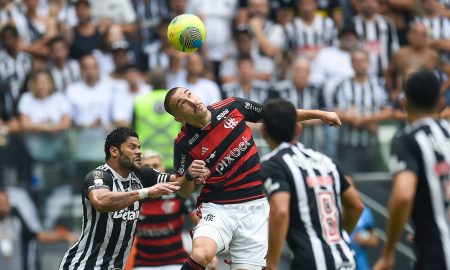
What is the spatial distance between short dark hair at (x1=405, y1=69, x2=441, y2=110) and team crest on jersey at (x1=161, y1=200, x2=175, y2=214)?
4790 millimetres

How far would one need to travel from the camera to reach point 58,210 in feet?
48.5

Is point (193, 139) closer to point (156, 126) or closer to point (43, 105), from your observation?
point (156, 126)

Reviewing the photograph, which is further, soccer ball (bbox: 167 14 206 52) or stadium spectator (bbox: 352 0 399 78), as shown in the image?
stadium spectator (bbox: 352 0 399 78)

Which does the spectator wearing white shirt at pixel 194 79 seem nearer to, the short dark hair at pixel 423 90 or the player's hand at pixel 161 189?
the player's hand at pixel 161 189

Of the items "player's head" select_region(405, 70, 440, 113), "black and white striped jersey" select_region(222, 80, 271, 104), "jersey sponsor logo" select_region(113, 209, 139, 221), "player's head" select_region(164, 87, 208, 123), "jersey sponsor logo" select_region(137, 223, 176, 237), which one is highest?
"player's head" select_region(405, 70, 440, 113)

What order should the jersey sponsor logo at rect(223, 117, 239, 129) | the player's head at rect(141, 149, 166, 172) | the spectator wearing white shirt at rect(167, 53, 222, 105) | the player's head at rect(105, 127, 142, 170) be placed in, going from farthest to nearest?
1. the spectator wearing white shirt at rect(167, 53, 222, 105)
2. the player's head at rect(141, 149, 166, 172)
3. the jersey sponsor logo at rect(223, 117, 239, 129)
4. the player's head at rect(105, 127, 142, 170)

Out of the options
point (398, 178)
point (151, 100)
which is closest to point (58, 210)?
point (151, 100)

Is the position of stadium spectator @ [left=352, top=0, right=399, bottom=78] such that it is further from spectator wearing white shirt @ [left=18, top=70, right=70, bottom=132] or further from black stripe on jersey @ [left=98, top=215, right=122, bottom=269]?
black stripe on jersey @ [left=98, top=215, right=122, bottom=269]

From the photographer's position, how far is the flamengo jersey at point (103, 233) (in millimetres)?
9141

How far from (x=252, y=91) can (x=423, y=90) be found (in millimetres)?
8403

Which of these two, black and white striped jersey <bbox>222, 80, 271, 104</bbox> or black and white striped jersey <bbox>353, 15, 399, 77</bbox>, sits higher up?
black and white striped jersey <bbox>353, 15, 399, 77</bbox>

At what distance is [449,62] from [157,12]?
4994 mm

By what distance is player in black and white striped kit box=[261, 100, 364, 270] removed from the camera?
825cm

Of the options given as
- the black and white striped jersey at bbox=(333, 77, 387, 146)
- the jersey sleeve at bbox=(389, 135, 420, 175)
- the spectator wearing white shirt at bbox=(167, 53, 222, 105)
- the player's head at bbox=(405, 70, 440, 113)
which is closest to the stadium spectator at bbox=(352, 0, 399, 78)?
the black and white striped jersey at bbox=(333, 77, 387, 146)
